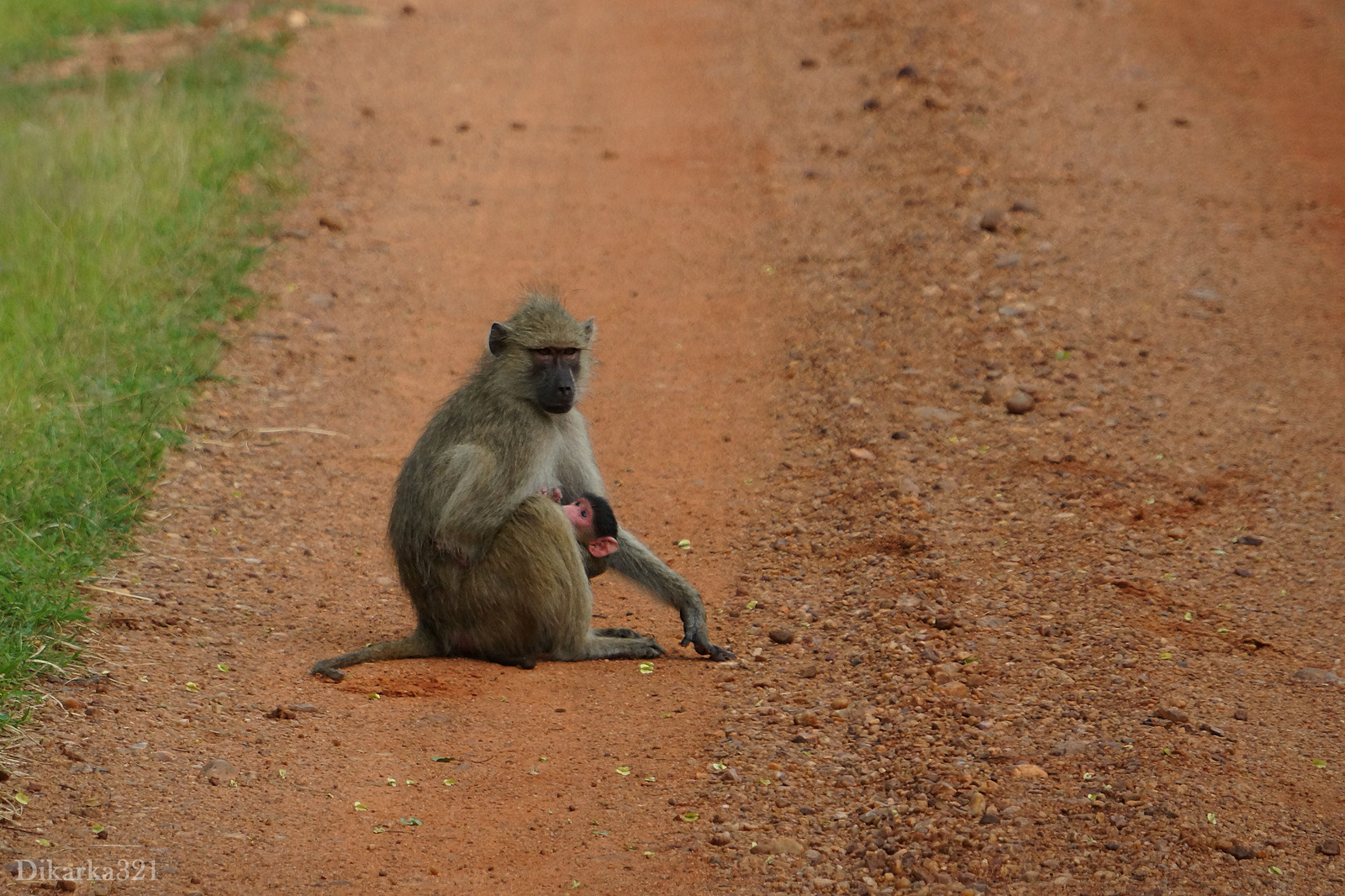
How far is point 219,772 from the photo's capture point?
4.39m

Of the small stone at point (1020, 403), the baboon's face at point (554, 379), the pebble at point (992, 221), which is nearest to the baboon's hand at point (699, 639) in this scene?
the baboon's face at point (554, 379)

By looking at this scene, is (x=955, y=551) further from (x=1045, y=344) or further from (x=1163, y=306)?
(x=1163, y=306)

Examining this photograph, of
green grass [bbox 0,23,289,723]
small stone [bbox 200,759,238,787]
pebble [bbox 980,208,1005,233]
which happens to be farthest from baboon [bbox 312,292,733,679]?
pebble [bbox 980,208,1005,233]

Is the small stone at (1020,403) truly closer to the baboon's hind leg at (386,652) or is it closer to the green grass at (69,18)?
the baboon's hind leg at (386,652)

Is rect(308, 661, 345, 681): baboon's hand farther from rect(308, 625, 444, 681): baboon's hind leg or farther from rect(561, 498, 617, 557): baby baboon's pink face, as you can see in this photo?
rect(561, 498, 617, 557): baby baboon's pink face

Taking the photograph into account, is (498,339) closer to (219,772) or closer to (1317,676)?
(219,772)

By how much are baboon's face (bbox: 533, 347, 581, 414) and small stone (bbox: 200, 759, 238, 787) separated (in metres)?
1.92

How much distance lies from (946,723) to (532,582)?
170 cm

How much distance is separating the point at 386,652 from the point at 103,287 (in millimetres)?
4176

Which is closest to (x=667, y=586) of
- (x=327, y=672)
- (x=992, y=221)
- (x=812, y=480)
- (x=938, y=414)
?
(x=327, y=672)

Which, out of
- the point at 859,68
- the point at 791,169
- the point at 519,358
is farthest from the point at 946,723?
the point at 859,68

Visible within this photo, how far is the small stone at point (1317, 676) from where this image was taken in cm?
502

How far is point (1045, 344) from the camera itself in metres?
8.16

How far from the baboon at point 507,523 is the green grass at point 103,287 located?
1.37 meters
